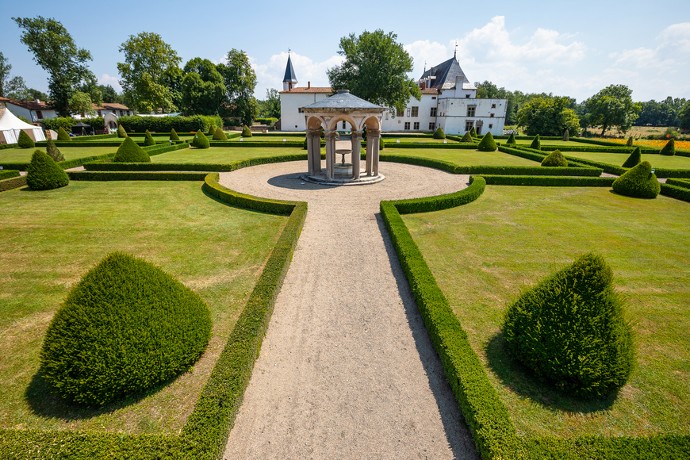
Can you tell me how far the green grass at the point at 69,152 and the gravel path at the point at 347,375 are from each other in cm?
3292

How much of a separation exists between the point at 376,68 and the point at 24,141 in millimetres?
44039

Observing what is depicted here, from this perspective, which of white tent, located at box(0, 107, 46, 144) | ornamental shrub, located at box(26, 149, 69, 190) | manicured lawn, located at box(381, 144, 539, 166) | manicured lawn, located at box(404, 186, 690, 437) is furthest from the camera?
white tent, located at box(0, 107, 46, 144)

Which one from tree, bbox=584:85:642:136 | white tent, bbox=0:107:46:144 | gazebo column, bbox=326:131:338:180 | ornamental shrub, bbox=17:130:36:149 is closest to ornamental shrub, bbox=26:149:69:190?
gazebo column, bbox=326:131:338:180

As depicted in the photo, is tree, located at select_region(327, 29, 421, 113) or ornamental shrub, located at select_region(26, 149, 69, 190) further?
tree, located at select_region(327, 29, 421, 113)

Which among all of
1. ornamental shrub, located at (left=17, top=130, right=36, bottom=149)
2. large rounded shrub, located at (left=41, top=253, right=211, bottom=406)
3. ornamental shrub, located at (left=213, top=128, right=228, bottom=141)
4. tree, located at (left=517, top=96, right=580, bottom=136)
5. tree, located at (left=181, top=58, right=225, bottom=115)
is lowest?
large rounded shrub, located at (left=41, top=253, right=211, bottom=406)

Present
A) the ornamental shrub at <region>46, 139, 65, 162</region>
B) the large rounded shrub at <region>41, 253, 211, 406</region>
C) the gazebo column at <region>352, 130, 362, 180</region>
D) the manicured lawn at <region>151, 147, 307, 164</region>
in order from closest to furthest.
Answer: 1. the large rounded shrub at <region>41, 253, 211, 406</region>
2. the gazebo column at <region>352, 130, 362, 180</region>
3. the ornamental shrub at <region>46, 139, 65, 162</region>
4. the manicured lawn at <region>151, 147, 307, 164</region>

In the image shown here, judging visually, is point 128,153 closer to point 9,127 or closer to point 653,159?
point 9,127

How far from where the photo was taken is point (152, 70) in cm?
6119

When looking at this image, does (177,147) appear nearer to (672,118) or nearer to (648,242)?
(648,242)

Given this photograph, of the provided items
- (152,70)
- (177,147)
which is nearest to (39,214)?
(177,147)

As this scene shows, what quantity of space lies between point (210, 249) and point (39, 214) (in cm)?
967

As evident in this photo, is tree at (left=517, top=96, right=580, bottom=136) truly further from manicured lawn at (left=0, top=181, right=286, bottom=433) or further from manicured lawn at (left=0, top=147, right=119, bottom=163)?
manicured lawn at (left=0, top=147, right=119, bottom=163)

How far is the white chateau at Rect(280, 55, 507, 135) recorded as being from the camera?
60.0 meters

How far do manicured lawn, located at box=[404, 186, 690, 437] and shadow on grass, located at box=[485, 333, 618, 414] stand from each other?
0.7 inches
